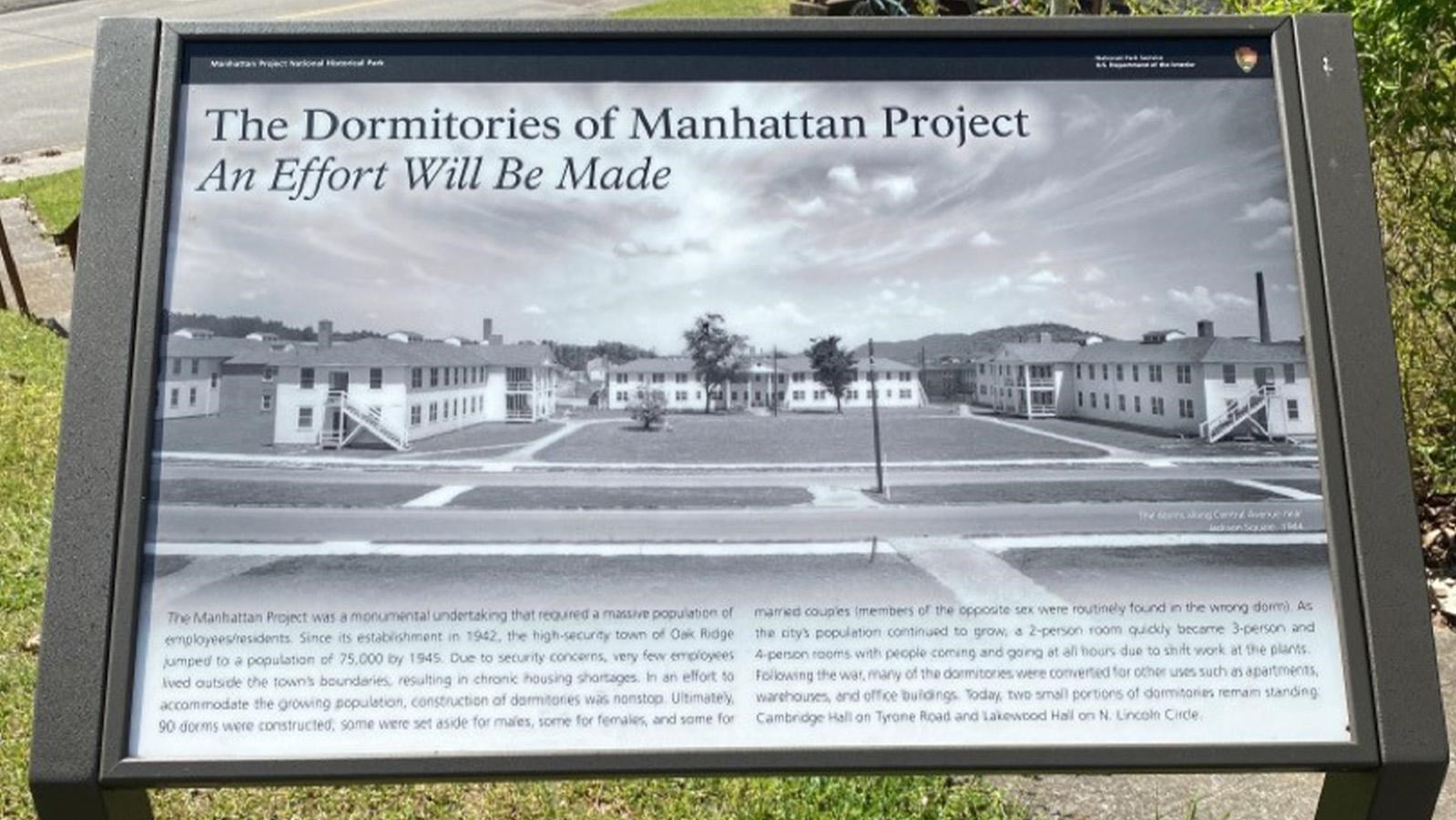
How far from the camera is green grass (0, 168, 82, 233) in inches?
382

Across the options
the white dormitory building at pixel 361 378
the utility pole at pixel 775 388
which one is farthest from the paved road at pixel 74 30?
the utility pole at pixel 775 388

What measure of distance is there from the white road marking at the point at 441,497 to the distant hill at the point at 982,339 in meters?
0.79

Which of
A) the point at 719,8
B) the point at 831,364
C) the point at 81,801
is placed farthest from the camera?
the point at 719,8

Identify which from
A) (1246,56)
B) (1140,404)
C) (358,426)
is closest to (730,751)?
(358,426)

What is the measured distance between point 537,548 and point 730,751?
472 mm

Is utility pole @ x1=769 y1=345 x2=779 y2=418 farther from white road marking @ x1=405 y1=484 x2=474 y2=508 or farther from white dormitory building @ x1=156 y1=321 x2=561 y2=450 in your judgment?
white road marking @ x1=405 y1=484 x2=474 y2=508

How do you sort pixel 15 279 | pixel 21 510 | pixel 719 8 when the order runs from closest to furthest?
pixel 21 510 → pixel 15 279 → pixel 719 8

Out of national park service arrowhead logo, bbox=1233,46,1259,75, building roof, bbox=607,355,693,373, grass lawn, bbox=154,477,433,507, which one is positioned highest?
national park service arrowhead logo, bbox=1233,46,1259,75

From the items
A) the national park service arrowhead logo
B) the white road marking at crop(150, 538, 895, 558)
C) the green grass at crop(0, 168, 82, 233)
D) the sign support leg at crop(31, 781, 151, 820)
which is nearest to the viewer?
the sign support leg at crop(31, 781, 151, 820)

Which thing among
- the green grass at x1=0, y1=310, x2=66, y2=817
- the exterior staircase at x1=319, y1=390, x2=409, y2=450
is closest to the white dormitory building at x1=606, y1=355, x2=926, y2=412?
the exterior staircase at x1=319, y1=390, x2=409, y2=450

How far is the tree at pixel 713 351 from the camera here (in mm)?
2342

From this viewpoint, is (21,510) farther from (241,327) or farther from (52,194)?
(52,194)

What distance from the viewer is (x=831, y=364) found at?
2328 mm

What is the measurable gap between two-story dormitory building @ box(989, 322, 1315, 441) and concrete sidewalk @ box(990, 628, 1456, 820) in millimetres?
1110
